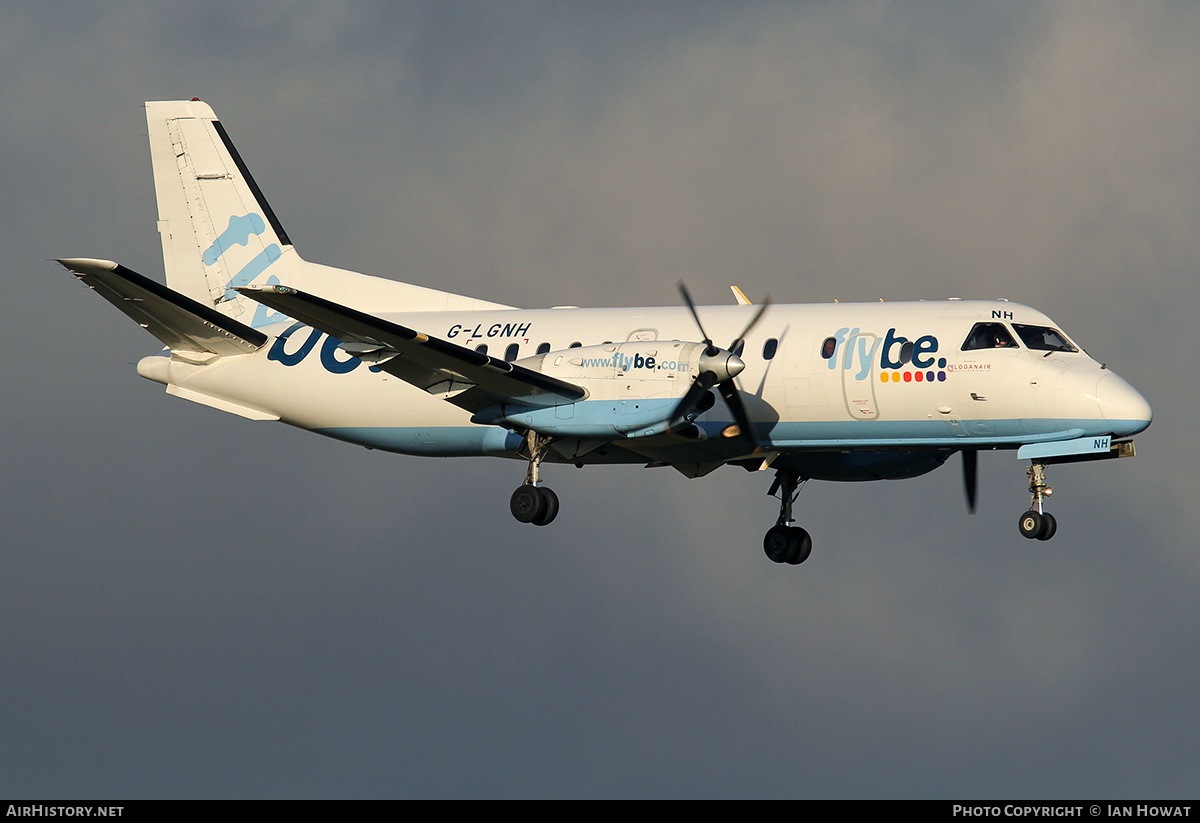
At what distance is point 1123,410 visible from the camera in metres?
22.6

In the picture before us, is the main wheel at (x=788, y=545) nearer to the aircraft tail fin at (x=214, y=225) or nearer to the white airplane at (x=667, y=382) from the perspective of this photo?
the white airplane at (x=667, y=382)

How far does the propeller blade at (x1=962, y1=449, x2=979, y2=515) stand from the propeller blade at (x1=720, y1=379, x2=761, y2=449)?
4542 mm

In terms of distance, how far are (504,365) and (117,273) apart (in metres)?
5.83

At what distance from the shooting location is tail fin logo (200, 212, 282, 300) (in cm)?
3011

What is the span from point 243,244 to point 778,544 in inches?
436

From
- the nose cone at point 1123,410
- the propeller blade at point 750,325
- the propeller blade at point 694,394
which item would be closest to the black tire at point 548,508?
the propeller blade at point 694,394

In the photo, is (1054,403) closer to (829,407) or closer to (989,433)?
(989,433)

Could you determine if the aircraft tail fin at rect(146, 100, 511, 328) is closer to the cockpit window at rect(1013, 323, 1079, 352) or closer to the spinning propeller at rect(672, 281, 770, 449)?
the spinning propeller at rect(672, 281, 770, 449)

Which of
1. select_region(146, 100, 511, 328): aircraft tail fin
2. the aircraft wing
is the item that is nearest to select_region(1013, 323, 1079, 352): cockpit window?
the aircraft wing

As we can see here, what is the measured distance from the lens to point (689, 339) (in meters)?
25.0

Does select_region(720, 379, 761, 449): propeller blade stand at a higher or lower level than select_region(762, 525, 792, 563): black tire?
higher

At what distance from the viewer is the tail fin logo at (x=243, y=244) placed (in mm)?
30109

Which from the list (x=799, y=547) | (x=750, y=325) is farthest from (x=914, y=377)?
(x=799, y=547)
